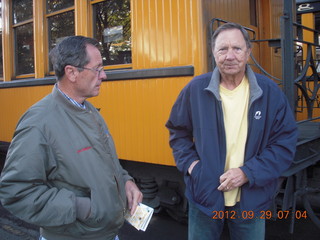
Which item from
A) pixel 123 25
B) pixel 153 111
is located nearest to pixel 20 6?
pixel 123 25

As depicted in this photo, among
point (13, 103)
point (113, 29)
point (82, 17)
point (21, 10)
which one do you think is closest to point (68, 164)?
point (113, 29)

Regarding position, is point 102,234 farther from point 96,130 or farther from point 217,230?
point 217,230

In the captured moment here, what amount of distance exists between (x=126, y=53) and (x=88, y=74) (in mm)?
1916

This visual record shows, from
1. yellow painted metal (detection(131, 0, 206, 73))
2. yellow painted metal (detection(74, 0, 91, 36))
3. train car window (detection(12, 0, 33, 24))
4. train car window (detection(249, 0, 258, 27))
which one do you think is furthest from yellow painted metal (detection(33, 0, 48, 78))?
train car window (detection(249, 0, 258, 27))

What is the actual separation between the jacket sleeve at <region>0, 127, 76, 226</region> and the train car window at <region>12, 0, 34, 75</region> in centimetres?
352

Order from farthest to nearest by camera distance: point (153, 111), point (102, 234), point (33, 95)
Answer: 1. point (33, 95)
2. point (153, 111)
3. point (102, 234)

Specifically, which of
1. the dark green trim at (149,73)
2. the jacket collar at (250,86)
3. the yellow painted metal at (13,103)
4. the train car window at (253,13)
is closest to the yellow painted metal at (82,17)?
the dark green trim at (149,73)

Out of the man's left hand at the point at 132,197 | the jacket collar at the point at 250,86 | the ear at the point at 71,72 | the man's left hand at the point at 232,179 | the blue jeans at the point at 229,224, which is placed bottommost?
the blue jeans at the point at 229,224

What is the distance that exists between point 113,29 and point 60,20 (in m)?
0.98

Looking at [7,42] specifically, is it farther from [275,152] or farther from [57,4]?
[275,152]

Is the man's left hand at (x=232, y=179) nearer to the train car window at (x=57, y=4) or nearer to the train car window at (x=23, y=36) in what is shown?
the train car window at (x=57, y=4)

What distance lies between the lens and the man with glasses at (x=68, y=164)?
1.26 meters

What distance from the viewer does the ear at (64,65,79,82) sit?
145 centimetres

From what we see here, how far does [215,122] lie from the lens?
5.53 feet
